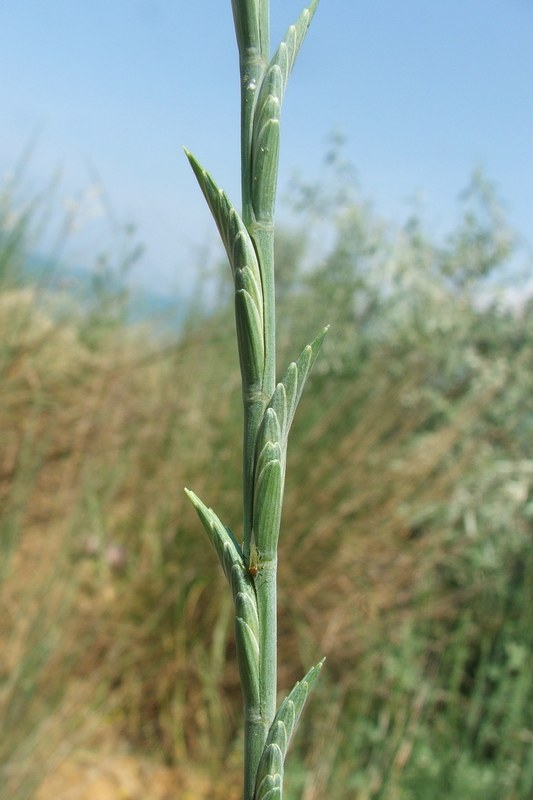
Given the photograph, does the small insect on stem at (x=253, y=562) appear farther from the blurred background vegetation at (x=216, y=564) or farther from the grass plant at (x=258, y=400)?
the blurred background vegetation at (x=216, y=564)

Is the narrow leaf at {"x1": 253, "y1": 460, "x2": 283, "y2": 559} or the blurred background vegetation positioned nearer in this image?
the narrow leaf at {"x1": 253, "y1": 460, "x2": 283, "y2": 559}

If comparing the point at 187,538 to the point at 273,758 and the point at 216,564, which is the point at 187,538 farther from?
the point at 273,758

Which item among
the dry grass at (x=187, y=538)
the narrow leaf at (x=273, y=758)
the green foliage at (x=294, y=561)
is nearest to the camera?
the narrow leaf at (x=273, y=758)

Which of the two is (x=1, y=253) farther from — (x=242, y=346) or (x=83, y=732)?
(x=242, y=346)

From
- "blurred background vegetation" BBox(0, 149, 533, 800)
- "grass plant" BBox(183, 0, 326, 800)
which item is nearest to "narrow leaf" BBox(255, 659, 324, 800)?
"grass plant" BBox(183, 0, 326, 800)

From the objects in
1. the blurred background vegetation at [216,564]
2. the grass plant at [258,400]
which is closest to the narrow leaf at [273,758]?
the grass plant at [258,400]

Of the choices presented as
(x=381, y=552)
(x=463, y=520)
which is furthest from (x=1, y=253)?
(x=463, y=520)

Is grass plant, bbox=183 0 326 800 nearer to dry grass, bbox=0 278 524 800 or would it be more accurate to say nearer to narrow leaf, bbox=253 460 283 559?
narrow leaf, bbox=253 460 283 559
